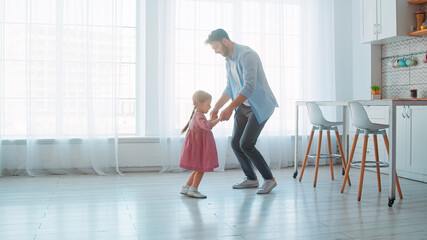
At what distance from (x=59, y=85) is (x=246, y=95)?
2338 millimetres

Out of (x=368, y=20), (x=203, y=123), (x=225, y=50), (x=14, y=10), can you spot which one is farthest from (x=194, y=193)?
(x=368, y=20)

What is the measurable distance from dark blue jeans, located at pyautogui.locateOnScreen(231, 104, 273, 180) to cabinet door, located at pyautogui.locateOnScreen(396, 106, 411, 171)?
5.38 ft

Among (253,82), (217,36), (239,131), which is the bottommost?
(239,131)

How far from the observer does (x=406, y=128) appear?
4.55 m

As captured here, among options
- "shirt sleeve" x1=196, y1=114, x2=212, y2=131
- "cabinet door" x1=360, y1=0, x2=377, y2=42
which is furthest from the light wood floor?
"cabinet door" x1=360, y1=0, x2=377, y2=42

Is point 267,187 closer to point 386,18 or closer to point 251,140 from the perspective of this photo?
point 251,140

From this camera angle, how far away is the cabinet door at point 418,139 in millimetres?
4332

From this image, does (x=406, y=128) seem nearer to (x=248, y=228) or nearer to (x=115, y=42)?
(x=248, y=228)

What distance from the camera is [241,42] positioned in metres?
5.35

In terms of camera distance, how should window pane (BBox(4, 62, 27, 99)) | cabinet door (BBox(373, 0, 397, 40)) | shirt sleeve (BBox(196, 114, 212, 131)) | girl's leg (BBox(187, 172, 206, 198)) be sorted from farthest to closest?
cabinet door (BBox(373, 0, 397, 40)) < window pane (BBox(4, 62, 27, 99)) < girl's leg (BBox(187, 172, 206, 198)) < shirt sleeve (BBox(196, 114, 212, 131))

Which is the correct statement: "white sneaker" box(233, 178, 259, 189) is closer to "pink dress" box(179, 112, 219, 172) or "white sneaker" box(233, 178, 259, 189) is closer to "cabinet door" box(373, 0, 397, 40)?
"pink dress" box(179, 112, 219, 172)

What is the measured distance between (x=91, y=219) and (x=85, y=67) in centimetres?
237

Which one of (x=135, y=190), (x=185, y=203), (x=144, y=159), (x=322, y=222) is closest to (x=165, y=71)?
(x=144, y=159)

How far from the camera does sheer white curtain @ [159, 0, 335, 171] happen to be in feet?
16.8
